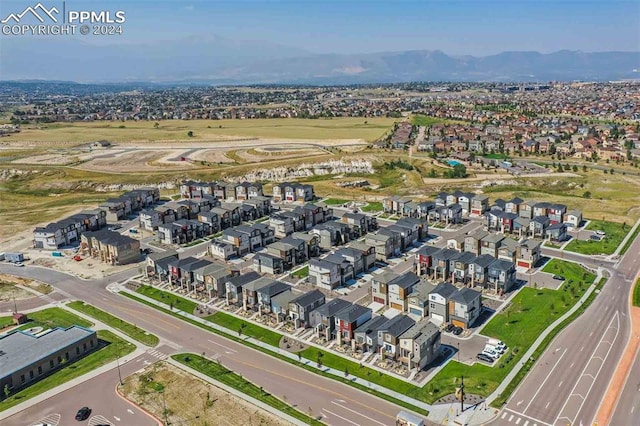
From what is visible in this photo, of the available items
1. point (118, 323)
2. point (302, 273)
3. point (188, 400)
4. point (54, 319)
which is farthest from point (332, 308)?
point (54, 319)

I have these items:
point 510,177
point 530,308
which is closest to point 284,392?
point 530,308

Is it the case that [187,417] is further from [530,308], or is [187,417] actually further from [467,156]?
[467,156]

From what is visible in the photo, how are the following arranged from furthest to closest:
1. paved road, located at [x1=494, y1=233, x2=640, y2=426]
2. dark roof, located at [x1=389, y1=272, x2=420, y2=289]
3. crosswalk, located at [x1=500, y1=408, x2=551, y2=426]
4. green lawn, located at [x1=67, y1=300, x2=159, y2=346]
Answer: dark roof, located at [x1=389, y1=272, x2=420, y2=289], green lawn, located at [x1=67, y1=300, x2=159, y2=346], paved road, located at [x1=494, y1=233, x2=640, y2=426], crosswalk, located at [x1=500, y1=408, x2=551, y2=426]

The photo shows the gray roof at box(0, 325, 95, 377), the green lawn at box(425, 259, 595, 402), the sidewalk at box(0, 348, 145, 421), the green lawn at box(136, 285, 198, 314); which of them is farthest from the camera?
the green lawn at box(136, 285, 198, 314)

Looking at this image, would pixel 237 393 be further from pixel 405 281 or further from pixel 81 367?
pixel 405 281

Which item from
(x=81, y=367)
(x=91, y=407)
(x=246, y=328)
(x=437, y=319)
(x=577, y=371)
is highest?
(x=437, y=319)

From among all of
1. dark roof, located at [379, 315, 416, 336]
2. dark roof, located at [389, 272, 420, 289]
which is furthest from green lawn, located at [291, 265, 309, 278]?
dark roof, located at [379, 315, 416, 336]

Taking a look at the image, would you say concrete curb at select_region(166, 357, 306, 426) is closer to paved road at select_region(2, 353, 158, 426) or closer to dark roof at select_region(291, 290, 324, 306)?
paved road at select_region(2, 353, 158, 426)
